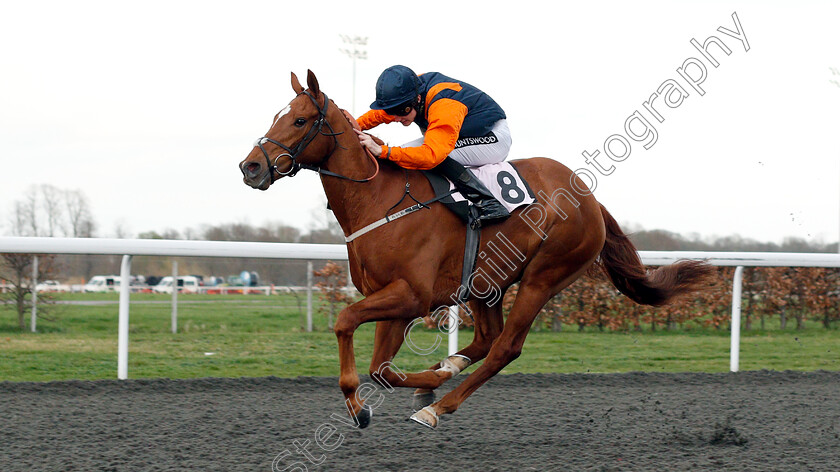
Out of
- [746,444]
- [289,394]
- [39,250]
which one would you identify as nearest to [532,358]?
[289,394]

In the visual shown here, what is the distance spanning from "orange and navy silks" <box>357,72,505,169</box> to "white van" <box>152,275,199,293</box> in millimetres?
4882

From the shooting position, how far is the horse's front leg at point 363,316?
10.7 feet

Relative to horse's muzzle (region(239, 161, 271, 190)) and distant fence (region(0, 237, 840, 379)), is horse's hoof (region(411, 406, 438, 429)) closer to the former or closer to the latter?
horse's muzzle (region(239, 161, 271, 190))

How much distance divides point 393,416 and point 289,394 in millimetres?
913

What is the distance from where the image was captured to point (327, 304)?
8102 millimetres

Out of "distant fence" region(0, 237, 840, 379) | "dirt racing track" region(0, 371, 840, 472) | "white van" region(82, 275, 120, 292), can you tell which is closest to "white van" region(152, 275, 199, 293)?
"white van" region(82, 275, 120, 292)

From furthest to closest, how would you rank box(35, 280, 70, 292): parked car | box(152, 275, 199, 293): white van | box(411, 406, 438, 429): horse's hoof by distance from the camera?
box(152, 275, 199, 293): white van < box(35, 280, 70, 292): parked car < box(411, 406, 438, 429): horse's hoof

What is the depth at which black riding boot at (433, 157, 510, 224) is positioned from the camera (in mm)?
3660

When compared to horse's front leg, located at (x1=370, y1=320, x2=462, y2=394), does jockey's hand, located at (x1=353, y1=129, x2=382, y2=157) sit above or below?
above

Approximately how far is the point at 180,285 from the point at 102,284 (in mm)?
1018

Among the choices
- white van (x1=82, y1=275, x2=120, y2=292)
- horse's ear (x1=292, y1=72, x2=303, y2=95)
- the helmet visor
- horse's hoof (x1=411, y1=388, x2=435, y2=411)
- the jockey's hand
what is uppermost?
horse's ear (x1=292, y1=72, x2=303, y2=95)

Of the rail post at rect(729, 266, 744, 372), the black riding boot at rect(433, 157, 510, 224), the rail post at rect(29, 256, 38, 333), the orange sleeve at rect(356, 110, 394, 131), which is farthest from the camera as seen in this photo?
the rail post at rect(29, 256, 38, 333)

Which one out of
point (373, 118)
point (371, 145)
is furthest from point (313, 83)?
point (373, 118)

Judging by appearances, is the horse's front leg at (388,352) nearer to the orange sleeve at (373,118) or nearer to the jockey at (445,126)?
the jockey at (445,126)
